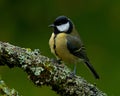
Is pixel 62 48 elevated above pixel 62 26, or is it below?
below

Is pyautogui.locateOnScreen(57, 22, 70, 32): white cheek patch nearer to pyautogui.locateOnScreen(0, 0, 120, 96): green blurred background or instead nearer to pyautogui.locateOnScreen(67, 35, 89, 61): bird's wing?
pyautogui.locateOnScreen(67, 35, 89, 61): bird's wing

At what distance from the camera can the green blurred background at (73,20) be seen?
15.1 feet

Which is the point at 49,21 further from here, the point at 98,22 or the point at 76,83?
the point at 76,83

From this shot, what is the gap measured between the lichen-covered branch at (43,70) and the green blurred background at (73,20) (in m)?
2.21

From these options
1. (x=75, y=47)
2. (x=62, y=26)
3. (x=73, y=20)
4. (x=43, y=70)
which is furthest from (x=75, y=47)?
(x=73, y=20)

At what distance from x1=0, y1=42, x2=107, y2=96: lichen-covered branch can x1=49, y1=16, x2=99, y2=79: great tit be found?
0.73 meters

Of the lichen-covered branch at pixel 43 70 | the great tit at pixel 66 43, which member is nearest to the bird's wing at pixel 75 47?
the great tit at pixel 66 43

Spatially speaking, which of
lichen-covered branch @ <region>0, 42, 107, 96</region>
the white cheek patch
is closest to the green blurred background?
the white cheek patch

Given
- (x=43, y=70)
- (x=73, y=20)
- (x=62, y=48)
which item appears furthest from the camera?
(x=73, y=20)

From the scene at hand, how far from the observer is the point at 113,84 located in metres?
4.13

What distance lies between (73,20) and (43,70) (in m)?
2.71

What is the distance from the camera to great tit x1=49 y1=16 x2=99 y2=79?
2.96m

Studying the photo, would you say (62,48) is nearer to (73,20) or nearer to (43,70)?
(43,70)

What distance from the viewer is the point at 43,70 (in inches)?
85.2
